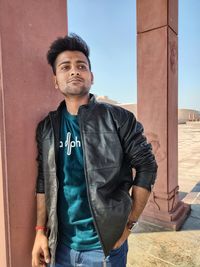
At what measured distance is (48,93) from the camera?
147 centimetres

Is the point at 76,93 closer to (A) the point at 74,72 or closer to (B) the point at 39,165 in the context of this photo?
(A) the point at 74,72

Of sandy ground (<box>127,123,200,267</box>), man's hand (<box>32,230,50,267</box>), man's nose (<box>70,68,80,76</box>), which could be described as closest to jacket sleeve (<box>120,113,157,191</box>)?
man's nose (<box>70,68,80,76</box>)

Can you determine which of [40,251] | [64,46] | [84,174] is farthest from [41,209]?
[64,46]

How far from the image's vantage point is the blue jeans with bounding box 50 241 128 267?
1.21 metres

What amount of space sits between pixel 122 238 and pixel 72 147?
581mm

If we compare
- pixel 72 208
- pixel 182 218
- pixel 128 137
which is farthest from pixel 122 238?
pixel 182 218

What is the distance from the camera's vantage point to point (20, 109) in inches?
50.7

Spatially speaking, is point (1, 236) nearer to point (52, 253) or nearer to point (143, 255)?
point (52, 253)

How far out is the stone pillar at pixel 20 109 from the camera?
122 cm

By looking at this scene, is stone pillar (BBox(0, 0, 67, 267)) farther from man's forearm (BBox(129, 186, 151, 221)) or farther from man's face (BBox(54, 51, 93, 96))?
man's forearm (BBox(129, 186, 151, 221))

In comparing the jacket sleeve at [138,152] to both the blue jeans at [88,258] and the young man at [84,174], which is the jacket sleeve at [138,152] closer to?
the young man at [84,174]

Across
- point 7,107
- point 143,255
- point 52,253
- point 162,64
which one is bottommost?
point 143,255

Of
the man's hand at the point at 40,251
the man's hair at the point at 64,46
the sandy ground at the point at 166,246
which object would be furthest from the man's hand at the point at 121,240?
the sandy ground at the point at 166,246

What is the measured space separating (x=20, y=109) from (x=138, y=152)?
72 centimetres
